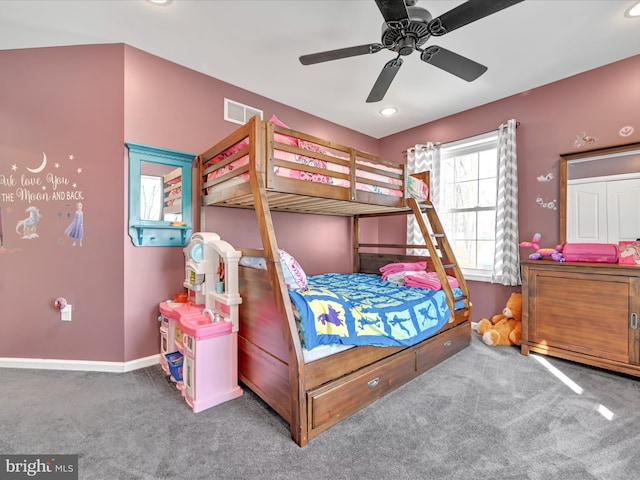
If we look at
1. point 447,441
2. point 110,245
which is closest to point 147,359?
point 110,245

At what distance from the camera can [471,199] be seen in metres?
3.75

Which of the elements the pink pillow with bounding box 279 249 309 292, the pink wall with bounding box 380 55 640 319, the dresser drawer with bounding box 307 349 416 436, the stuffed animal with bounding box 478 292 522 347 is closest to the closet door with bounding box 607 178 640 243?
the pink wall with bounding box 380 55 640 319

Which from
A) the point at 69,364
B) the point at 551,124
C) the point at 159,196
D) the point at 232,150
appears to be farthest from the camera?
the point at 551,124

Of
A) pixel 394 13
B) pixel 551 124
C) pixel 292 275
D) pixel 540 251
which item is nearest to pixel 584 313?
pixel 540 251

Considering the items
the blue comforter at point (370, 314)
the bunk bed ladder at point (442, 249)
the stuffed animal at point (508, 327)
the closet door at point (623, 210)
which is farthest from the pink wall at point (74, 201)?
the closet door at point (623, 210)

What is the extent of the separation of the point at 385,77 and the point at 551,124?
2.11 metres

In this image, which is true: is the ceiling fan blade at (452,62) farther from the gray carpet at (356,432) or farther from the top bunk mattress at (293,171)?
the gray carpet at (356,432)

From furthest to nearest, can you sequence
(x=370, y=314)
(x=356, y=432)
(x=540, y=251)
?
(x=540, y=251) → (x=370, y=314) → (x=356, y=432)

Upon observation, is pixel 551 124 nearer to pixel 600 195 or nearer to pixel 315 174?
pixel 600 195

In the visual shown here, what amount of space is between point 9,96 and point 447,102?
426 cm

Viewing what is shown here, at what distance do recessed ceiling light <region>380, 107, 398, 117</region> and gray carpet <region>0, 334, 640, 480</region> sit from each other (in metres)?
3.05

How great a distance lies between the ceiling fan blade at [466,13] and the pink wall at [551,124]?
2.13m

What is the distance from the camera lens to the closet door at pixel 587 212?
2746 millimetres

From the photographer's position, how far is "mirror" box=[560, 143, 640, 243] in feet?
8.56
